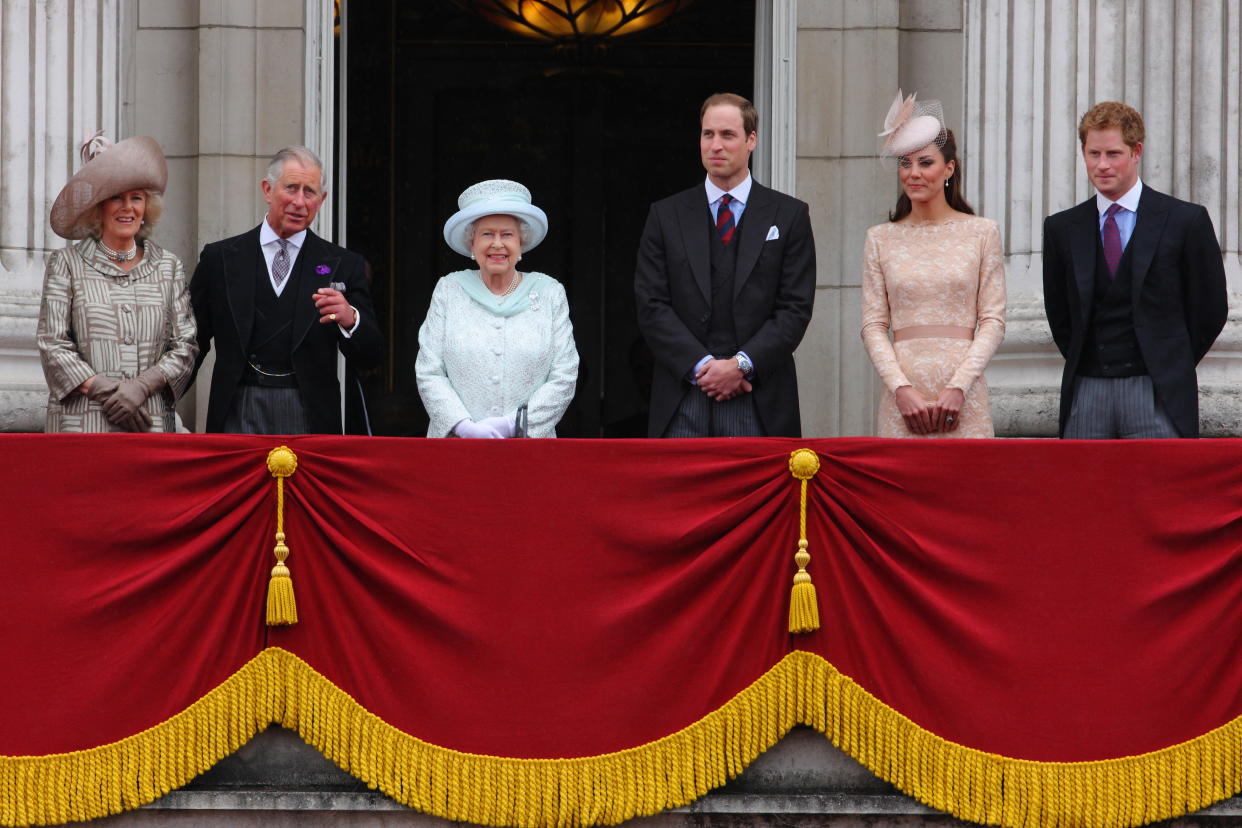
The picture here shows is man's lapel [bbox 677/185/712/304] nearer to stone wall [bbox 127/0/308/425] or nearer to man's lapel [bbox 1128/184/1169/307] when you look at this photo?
man's lapel [bbox 1128/184/1169/307]

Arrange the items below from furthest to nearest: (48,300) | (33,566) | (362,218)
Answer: (362,218), (48,300), (33,566)

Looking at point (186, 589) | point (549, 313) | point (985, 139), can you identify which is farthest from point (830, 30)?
point (186, 589)

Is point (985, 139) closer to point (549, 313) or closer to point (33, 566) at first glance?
point (549, 313)

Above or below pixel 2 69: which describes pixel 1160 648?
below

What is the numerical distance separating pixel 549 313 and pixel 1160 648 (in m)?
2.45

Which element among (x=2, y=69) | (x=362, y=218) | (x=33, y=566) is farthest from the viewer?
(x=362, y=218)

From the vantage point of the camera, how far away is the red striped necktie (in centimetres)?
720

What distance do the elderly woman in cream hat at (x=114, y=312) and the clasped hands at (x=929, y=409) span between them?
2.56 metres

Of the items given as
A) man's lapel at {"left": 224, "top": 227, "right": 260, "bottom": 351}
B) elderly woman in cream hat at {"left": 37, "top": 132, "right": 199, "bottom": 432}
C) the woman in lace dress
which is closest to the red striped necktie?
the woman in lace dress

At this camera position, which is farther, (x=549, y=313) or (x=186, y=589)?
(x=549, y=313)

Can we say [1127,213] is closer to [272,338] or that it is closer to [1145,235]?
[1145,235]

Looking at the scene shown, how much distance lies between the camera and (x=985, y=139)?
29.5ft

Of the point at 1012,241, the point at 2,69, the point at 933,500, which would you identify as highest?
the point at 2,69

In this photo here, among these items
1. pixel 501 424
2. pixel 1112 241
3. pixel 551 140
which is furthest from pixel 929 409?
pixel 551 140
